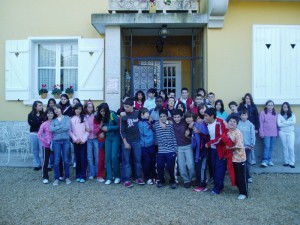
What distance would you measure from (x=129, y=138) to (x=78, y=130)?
3.47 ft

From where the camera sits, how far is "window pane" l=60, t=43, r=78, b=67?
29.8 ft

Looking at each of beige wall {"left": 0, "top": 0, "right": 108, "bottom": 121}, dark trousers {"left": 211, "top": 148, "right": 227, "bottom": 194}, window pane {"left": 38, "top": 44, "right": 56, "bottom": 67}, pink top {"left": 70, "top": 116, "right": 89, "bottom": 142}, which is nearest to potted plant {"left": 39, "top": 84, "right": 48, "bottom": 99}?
beige wall {"left": 0, "top": 0, "right": 108, "bottom": 121}

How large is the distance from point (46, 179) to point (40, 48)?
4574 millimetres

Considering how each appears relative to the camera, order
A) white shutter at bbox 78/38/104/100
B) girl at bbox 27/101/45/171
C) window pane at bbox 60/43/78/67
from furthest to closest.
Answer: window pane at bbox 60/43/78/67, white shutter at bbox 78/38/104/100, girl at bbox 27/101/45/171

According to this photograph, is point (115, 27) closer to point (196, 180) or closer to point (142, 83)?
point (142, 83)

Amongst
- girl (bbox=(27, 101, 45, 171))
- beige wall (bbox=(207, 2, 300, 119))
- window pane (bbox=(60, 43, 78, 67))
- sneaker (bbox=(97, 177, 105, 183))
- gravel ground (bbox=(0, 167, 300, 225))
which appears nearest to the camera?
gravel ground (bbox=(0, 167, 300, 225))

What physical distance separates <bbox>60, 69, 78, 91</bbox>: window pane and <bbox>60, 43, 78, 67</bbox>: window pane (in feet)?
0.66

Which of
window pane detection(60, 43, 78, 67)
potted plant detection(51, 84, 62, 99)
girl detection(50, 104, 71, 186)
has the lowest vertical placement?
girl detection(50, 104, 71, 186)

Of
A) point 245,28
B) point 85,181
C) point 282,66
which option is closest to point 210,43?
point 245,28

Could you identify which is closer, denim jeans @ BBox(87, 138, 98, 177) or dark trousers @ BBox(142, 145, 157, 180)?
dark trousers @ BBox(142, 145, 157, 180)

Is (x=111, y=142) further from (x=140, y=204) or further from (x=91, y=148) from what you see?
(x=140, y=204)

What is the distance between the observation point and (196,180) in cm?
582

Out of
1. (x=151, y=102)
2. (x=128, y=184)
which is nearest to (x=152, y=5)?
(x=151, y=102)

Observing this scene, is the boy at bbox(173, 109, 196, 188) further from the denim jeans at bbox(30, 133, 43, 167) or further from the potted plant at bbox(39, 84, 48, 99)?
the potted plant at bbox(39, 84, 48, 99)
